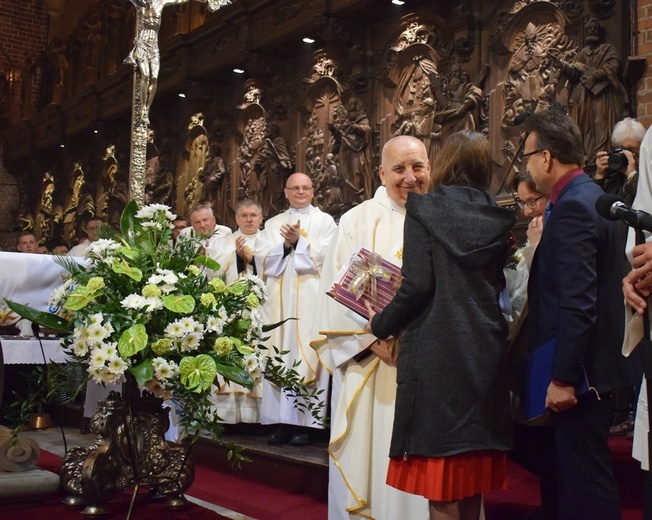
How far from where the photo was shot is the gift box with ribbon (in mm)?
3027

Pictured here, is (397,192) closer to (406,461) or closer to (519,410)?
(519,410)

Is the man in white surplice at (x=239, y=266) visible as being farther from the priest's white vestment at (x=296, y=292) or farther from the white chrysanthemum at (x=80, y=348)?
the white chrysanthemum at (x=80, y=348)

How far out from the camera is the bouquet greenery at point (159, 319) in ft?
9.59

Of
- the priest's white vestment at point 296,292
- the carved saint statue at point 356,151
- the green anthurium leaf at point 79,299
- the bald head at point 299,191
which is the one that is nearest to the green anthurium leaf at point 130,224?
the green anthurium leaf at point 79,299

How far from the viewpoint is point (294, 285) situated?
5719 mm

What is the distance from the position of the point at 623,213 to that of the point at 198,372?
5.39 ft

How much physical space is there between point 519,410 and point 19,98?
53.0 ft

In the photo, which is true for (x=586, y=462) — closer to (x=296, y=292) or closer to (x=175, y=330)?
(x=175, y=330)

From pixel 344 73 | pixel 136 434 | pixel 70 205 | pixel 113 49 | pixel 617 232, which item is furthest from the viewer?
pixel 70 205

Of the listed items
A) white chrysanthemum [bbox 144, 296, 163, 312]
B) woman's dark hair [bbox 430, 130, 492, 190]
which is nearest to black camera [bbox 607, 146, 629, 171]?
woman's dark hair [bbox 430, 130, 492, 190]

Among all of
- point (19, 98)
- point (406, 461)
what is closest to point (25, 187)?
point (19, 98)

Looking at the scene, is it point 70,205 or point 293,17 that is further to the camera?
point 70,205

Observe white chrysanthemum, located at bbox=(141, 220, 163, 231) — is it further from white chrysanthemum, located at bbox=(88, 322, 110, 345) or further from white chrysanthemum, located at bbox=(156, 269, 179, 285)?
white chrysanthemum, located at bbox=(88, 322, 110, 345)

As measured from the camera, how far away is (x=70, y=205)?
14898 mm
